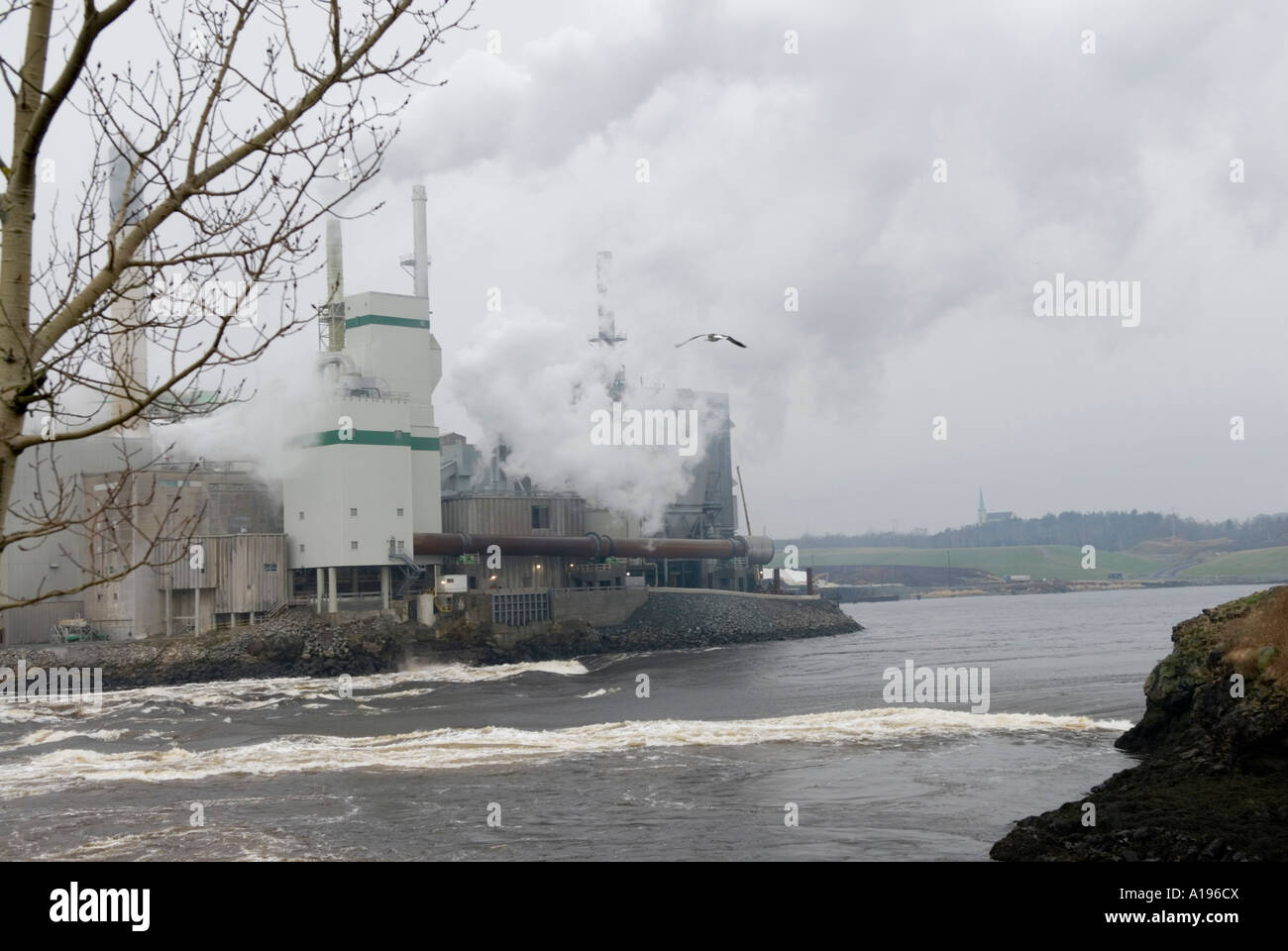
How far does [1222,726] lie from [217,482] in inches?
2587

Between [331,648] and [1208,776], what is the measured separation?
56.3 metres

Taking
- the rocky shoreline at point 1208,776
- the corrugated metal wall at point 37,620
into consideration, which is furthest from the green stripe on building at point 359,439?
the rocky shoreline at point 1208,776

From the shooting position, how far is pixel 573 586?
317 feet

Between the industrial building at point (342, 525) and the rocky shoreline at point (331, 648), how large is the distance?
231cm

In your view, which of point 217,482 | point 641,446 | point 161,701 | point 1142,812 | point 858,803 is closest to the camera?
point 1142,812

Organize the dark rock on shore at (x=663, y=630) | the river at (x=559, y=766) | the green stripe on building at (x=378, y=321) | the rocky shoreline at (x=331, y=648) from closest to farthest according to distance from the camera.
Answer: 1. the river at (x=559, y=766)
2. the rocky shoreline at (x=331, y=648)
3. the dark rock on shore at (x=663, y=630)
4. the green stripe on building at (x=378, y=321)

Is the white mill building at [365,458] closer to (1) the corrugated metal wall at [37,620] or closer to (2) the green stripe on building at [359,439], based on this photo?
(2) the green stripe on building at [359,439]

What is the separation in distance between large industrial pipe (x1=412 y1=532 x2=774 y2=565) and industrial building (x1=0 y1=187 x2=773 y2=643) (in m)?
0.15

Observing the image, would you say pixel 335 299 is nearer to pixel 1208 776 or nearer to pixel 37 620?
pixel 37 620

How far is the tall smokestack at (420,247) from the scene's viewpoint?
299 ft
